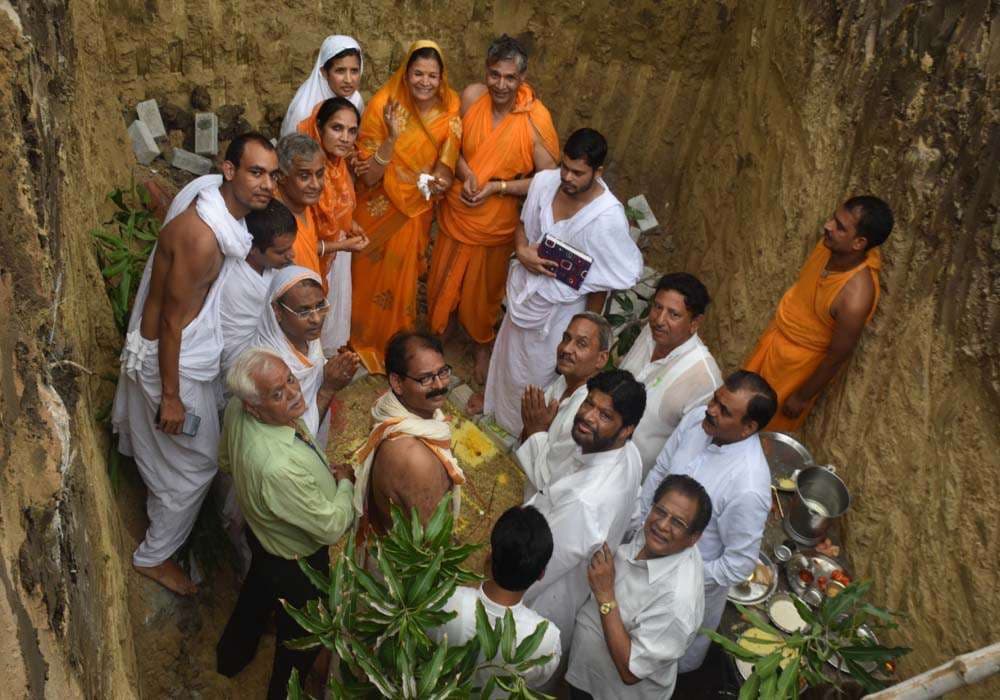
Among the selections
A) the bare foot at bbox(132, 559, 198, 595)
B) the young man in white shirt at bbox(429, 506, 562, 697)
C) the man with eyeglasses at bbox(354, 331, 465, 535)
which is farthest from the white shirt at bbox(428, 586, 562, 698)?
the bare foot at bbox(132, 559, 198, 595)

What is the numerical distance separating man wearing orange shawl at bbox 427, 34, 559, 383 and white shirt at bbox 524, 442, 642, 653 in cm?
224

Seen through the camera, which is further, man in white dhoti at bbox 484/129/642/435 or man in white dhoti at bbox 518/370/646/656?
man in white dhoti at bbox 484/129/642/435

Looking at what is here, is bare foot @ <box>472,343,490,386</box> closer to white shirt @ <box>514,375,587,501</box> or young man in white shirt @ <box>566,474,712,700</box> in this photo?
white shirt @ <box>514,375,587,501</box>

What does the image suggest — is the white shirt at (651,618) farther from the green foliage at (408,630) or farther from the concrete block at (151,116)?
the concrete block at (151,116)

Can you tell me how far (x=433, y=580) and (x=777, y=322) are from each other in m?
2.97

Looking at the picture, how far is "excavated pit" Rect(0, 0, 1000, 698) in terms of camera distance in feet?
8.44

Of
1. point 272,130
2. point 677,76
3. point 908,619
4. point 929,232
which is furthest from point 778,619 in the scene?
point 272,130

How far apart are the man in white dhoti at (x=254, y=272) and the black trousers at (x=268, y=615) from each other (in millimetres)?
926

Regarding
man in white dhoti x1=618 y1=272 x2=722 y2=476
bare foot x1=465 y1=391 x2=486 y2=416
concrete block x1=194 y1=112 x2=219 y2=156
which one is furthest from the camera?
concrete block x1=194 y1=112 x2=219 y2=156

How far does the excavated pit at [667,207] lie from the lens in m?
2.57

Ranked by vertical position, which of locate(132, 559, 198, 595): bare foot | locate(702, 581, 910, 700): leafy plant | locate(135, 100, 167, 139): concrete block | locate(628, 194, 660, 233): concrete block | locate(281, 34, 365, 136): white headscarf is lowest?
locate(132, 559, 198, 595): bare foot

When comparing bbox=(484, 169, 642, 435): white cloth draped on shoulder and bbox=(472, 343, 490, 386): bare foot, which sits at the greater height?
bbox=(484, 169, 642, 435): white cloth draped on shoulder

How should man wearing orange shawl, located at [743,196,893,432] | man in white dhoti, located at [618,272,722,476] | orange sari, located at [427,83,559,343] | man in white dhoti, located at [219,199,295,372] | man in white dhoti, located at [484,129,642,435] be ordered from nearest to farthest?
man in white dhoti, located at [219,199,295,372] < man in white dhoti, located at [618,272,722,476] < man wearing orange shawl, located at [743,196,893,432] < man in white dhoti, located at [484,129,642,435] < orange sari, located at [427,83,559,343]

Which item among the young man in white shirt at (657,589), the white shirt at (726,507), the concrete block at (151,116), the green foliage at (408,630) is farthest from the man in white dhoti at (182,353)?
the concrete block at (151,116)
